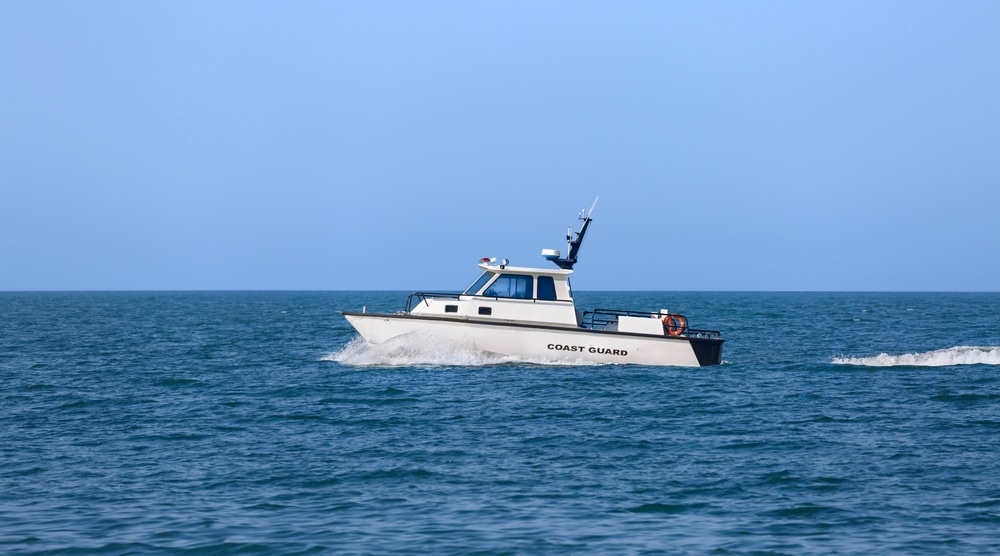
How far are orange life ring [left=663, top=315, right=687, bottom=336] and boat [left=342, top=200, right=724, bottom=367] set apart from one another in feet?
0.10

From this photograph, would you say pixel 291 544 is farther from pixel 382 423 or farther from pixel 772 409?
pixel 772 409

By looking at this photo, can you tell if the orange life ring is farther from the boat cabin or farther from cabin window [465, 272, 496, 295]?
cabin window [465, 272, 496, 295]

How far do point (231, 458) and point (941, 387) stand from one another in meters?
16.5

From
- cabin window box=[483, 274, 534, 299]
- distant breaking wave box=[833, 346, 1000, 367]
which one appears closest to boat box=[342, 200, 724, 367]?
cabin window box=[483, 274, 534, 299]

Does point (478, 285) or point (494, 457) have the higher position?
point (478, 285)

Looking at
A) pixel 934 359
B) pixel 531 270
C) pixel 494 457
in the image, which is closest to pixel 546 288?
pixel 531 270

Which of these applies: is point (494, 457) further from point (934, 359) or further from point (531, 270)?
point (934, 359)

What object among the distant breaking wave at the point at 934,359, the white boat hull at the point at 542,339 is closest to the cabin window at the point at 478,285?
the white boat hull at the point at 542,339

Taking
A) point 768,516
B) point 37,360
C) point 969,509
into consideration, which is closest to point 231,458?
point 768,516

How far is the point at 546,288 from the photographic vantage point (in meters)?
25.6

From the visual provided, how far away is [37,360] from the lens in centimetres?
3169

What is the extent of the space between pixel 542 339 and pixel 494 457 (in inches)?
402

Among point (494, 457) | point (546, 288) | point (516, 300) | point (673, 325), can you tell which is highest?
point (546, 288)

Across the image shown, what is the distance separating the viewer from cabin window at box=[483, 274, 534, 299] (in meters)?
25.5
